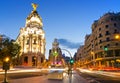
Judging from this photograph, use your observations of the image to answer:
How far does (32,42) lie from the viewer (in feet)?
426

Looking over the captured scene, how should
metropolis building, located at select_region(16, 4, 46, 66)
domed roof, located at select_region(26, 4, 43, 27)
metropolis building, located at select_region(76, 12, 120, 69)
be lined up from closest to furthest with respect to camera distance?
metropolis building, located at select_region(76, 12, 120, 69), metropolis building, located at select_region(16, 4, 46, 66), domed roof, located at select_region(26, 4, 43, 27)

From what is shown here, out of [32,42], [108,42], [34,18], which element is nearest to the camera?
[108,42]

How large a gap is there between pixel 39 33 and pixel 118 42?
66.8m

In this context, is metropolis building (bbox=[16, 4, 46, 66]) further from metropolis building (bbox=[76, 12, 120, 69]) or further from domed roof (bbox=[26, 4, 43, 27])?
metropolis building (bbox=[76, 12, 120, 69])

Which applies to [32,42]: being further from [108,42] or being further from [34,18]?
[108,42]

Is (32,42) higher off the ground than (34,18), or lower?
lower

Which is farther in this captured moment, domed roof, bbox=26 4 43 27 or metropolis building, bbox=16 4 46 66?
domed roof, bbox=26 4 43 27

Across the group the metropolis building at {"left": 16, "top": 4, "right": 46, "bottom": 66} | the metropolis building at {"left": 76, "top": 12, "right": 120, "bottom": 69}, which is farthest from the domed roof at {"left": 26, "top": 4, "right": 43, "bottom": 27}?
the metropolis building at {"left": 76, "top": 12, "right": 120, "bottom": 69}

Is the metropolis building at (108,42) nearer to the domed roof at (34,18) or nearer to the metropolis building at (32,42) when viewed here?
the metropolis building at (32,42)

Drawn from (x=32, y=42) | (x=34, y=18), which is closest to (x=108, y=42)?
(x=32, y=42)

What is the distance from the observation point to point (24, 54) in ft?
413

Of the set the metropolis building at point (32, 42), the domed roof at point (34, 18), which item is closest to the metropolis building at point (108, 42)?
the metropolis building at point (32, 42)

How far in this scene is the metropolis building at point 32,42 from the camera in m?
124

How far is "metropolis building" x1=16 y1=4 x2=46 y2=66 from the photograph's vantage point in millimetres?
124069
